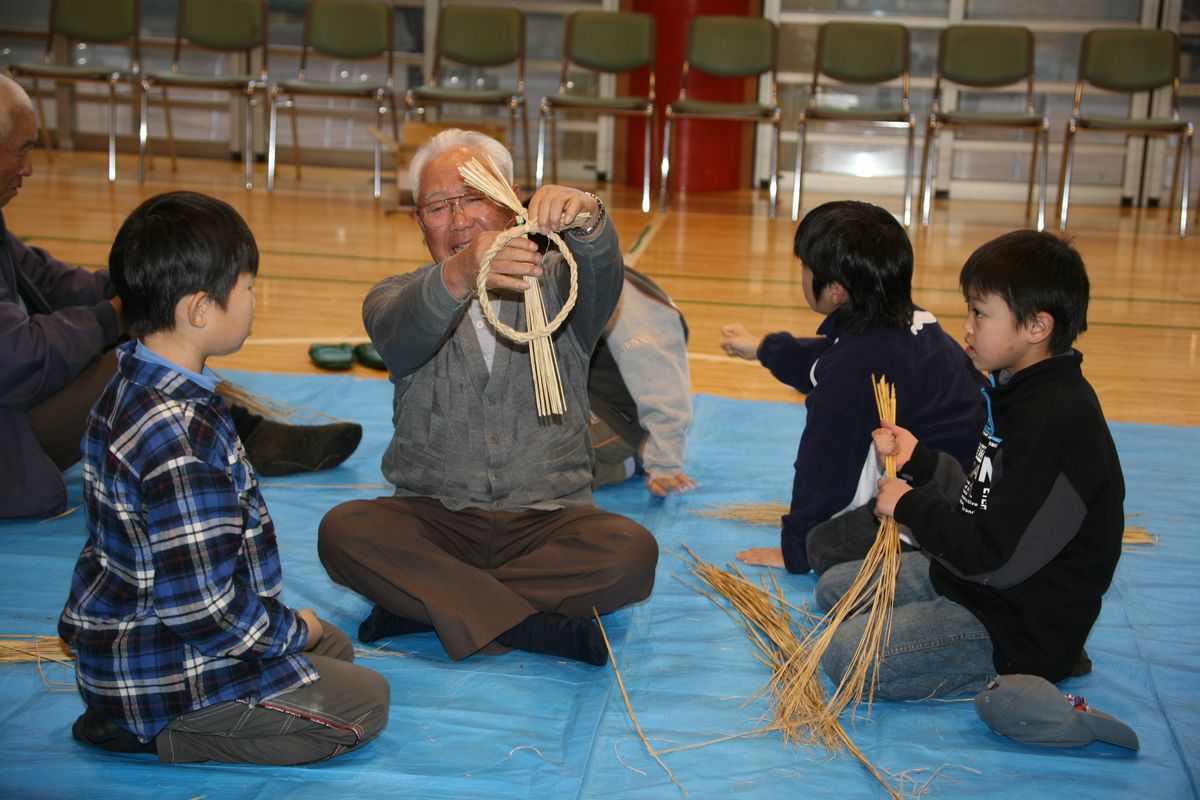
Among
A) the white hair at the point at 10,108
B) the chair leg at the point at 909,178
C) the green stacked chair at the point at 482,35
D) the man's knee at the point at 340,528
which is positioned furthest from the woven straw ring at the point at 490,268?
the green stacked chair at the point at 482,35

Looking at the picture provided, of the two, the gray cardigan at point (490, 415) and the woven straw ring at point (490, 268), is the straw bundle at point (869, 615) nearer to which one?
the gray cardigan at point (490, 415)

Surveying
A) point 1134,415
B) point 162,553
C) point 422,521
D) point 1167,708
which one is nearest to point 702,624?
point 422,521

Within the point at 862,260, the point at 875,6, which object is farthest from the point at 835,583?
the point at 875,6

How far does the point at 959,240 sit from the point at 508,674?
18.4 ft

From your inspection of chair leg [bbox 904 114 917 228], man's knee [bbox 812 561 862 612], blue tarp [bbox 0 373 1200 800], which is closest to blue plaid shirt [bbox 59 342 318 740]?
blue tarp [bbox 0 373 1200 800]

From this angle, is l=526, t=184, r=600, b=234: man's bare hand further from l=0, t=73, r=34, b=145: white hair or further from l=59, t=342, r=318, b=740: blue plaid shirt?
l=0, t=73, r=34, b=145: white hair

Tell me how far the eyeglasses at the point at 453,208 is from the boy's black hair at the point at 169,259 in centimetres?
61

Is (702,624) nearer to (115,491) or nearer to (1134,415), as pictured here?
(115,491)

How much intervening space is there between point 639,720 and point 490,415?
67cm

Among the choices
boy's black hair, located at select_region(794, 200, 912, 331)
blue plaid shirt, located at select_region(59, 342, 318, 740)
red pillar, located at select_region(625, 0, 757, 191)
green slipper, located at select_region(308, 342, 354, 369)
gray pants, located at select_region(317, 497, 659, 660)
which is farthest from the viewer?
red pillar, located at select_region(625, 0, 757, 191)

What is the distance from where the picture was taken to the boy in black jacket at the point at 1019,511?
1.94 m

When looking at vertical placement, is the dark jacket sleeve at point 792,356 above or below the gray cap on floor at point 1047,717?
above

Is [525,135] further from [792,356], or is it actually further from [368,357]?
[792,356]

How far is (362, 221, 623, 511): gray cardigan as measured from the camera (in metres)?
2.36
